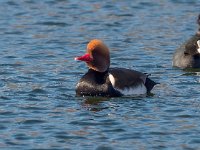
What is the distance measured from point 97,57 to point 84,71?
2.15m

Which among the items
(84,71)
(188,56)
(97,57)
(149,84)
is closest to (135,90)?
(149,84)

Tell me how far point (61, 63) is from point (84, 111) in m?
4.17

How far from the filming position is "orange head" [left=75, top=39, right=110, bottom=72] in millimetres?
16703

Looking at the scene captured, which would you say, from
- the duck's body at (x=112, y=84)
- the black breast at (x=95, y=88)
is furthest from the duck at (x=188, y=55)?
the black breast at (x=95, y=88)

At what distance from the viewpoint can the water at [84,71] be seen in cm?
1406

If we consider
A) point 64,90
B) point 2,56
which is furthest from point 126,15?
point 64,90

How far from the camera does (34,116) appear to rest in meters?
15.2

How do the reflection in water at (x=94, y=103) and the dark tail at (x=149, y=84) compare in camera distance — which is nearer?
the reflection in water at (x=94, y=103)

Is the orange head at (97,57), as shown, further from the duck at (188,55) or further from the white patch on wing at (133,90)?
the duck at (188,55)

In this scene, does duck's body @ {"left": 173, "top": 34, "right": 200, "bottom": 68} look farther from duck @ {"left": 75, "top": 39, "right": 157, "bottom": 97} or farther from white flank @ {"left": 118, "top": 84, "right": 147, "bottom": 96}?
white flank @ {"left": 118, "top": 84, "right": 147, "bottom": 96}

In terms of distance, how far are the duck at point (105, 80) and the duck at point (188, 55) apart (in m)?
2.60

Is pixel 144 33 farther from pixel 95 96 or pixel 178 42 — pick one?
pixel 95 96

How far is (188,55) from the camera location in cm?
1967

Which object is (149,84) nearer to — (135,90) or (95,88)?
(135,90)
